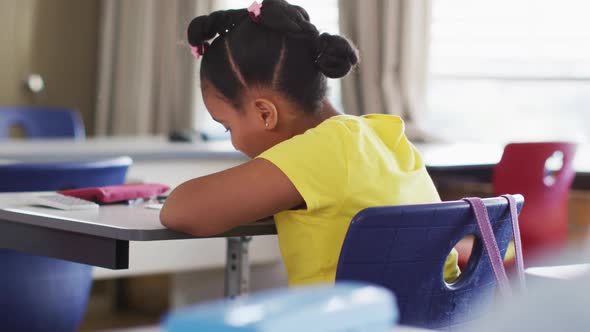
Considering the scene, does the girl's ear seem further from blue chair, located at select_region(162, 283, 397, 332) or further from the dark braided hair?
blue chair, located at select_region(162, 283, 397, 332)

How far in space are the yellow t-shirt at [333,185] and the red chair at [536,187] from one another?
50.3 inches

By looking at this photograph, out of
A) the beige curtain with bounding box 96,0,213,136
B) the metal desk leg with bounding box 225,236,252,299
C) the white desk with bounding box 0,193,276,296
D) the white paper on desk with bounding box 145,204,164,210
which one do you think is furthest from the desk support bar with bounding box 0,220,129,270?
the beige curtain with bounding box 96,0,213,136

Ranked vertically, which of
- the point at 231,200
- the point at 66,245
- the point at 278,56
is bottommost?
the point at 66,245

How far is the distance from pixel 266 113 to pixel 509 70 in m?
2.61

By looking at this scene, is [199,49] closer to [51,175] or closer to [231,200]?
[231,200]

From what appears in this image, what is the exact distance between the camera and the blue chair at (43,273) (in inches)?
96.1

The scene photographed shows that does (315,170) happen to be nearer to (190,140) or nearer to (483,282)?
(483,282)

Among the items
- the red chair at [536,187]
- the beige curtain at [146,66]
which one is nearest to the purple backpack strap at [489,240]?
the red chair at [536,187]

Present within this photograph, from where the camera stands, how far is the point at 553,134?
4.07 m

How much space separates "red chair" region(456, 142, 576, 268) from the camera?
9.71ft

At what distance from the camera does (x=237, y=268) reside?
110 inches

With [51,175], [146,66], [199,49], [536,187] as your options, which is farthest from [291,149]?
[146,66]

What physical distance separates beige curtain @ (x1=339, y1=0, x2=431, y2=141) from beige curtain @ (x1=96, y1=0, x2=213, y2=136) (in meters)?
1.18

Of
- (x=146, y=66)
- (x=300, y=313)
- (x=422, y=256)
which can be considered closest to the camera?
(x=300, y=313)
